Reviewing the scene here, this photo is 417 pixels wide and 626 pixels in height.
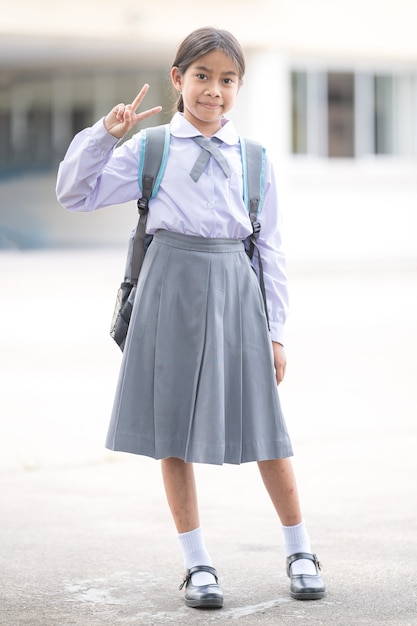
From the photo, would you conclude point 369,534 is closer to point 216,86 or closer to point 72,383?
point 216,86

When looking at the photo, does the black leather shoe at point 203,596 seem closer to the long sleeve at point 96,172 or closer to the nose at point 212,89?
the long sleeve at point 96,172

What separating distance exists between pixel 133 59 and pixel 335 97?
4247mm

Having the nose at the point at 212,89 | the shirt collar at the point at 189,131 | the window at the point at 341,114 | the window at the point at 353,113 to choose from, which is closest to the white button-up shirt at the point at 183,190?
the shirt collar at the point at 189,131

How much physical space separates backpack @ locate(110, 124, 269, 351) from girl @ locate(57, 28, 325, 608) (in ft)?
0.09

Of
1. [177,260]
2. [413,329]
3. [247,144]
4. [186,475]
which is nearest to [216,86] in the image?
[247,144]

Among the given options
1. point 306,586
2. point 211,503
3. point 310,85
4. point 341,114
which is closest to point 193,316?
point 306,586

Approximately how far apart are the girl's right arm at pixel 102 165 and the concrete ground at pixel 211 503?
1213 millimetres

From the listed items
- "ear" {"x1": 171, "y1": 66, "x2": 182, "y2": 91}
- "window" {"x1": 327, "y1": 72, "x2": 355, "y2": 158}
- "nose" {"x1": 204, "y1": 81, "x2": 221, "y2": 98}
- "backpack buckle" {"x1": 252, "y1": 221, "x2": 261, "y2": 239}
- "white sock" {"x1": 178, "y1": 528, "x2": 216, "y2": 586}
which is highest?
"window" {"x1": 327, "y1": 72, "x2": 355, "y2": 158}

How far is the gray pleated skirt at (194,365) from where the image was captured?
3.52 metres

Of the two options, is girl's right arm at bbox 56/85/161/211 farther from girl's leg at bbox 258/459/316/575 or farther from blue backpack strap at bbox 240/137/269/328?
girl's leg at bbox 258/459/316/575

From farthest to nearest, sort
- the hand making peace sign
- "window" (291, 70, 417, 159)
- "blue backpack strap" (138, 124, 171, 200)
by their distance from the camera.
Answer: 1. "window" (291, 70, 417, 159)
2. "blue backpack strap" (138, 124, 171, 200)
3. the hand making peace sign

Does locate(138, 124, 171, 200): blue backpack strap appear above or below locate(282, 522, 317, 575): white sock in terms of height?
above

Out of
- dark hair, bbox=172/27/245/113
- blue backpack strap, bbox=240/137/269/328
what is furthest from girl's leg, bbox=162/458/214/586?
dark hair, bbox=172/27/245/113

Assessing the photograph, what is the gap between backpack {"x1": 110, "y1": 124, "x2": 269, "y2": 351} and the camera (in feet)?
11.8
